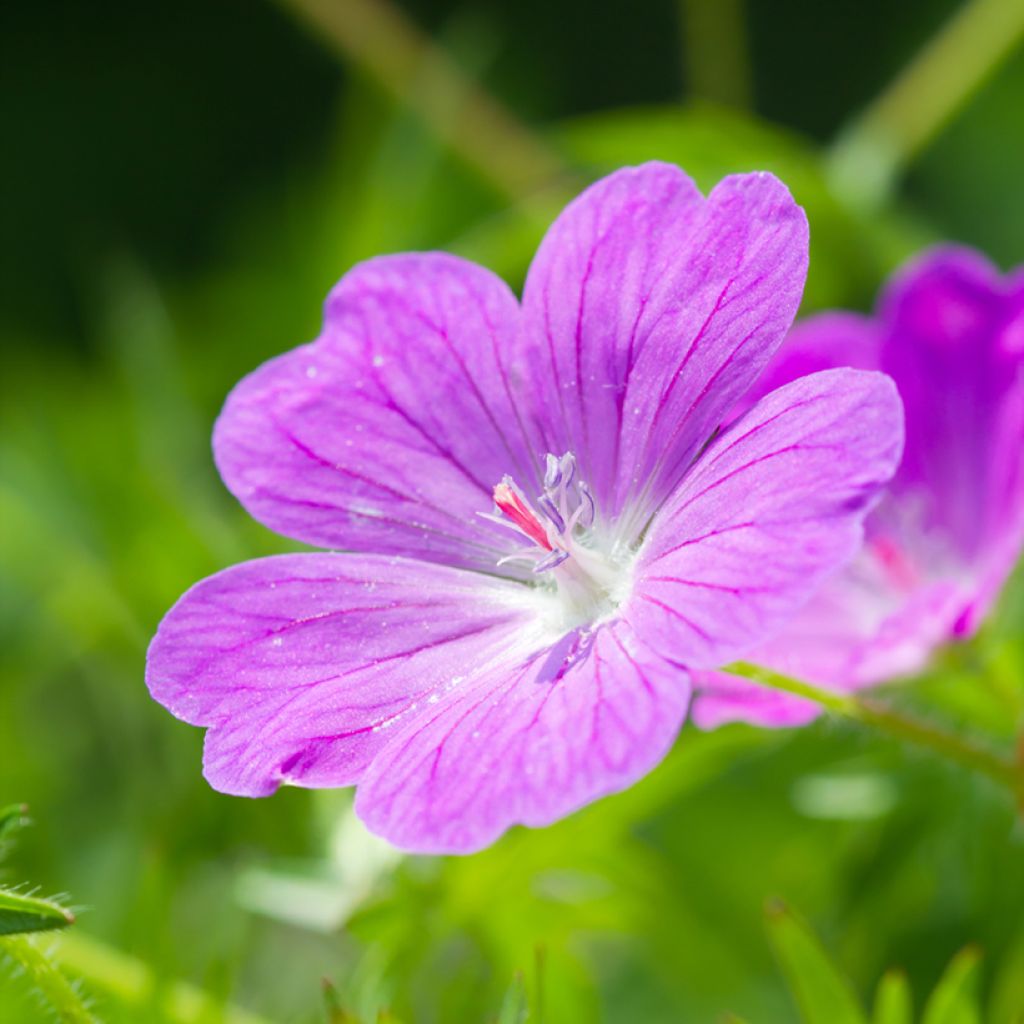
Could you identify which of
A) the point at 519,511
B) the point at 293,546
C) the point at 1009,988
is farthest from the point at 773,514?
the point at 293,546

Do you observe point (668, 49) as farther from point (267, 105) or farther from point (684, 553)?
point (684, 553)

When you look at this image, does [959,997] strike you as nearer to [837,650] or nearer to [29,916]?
[837,650]

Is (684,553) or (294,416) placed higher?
(294,416)

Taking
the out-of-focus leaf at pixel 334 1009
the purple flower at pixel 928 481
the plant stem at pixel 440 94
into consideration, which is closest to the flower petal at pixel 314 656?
the out-of-focus leaf at pixel 334 1009

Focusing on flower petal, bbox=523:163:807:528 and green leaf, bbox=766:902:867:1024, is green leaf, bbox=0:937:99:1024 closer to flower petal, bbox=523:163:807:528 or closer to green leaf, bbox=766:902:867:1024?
green leaf, bbox=766:902:867:1024

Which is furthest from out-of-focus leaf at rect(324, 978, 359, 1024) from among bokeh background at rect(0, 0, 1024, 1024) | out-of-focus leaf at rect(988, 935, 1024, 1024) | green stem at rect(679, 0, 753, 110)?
green stem at rect(679, 0, 753, 110)

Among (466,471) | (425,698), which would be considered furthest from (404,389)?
(425,698)

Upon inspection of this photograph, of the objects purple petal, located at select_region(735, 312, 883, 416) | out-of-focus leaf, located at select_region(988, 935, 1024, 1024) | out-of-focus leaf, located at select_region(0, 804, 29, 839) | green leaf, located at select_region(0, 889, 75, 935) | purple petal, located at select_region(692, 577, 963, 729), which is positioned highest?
purple petal, located at select_region(735, 312, 883, 416)
